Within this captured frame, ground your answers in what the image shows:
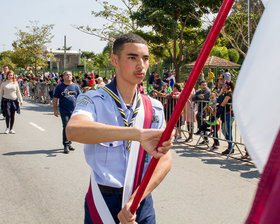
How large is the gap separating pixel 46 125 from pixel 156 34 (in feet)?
25.6

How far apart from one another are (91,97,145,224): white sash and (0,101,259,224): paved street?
2.48m

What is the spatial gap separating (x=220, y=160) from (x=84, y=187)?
125 inches

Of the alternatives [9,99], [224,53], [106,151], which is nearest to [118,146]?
[106,151]

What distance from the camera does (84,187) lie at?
5668 millimetres

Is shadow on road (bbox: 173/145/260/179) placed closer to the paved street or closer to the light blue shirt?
the paved street

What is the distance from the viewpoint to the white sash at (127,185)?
6.70ft

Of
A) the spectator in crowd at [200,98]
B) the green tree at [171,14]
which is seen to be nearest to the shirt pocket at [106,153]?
the spectator in crowd at [200,98]

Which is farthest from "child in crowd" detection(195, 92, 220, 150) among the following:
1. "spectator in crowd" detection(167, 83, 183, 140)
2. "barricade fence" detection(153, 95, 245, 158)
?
"spectator in crowd" detection(167, 83, 183, 140)

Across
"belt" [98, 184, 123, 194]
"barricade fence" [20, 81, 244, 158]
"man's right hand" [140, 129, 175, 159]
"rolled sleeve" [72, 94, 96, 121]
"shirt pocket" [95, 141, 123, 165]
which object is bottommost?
"barricade fence" [20, 81, 244, 158]

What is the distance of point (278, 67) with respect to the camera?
2.72 feet


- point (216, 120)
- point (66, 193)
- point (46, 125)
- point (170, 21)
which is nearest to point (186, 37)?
point (170, 21)

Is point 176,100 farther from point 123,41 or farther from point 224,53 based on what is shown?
point 224,53

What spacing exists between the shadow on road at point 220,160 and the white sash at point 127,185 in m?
4.72

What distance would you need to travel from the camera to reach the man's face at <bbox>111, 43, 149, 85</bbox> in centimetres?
212
